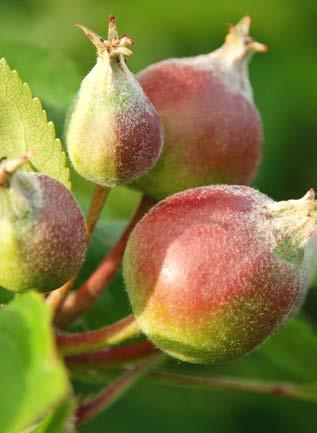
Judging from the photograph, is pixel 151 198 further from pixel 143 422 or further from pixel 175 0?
pixel 175 0

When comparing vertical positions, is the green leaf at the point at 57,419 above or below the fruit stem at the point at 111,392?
above

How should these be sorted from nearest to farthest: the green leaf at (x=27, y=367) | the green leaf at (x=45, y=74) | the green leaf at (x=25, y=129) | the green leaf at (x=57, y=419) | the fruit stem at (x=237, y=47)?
the green leaf at (x=27, y=367), the green leaf at (x=57, y=419), the green leaf at (x=25, y=129), the fruit stem at (x=237, y=47), the green leaf at (x=45, y=74)

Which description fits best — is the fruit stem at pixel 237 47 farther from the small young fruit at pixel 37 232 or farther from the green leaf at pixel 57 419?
the green leaf at pixel 57 419

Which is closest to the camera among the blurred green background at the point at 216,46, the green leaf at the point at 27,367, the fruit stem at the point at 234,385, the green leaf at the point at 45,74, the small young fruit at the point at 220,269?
the green leaf at the point at 27,367

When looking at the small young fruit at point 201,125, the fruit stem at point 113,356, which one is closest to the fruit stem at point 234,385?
the fruit stem at point 113,356

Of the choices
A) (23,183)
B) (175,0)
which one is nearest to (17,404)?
(23,183)

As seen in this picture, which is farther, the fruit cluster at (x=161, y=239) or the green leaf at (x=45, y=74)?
the green leaf at (x=45, y=74)

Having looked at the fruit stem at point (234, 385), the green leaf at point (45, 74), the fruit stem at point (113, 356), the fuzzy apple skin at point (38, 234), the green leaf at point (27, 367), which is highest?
the green leaf at point (45, 74)

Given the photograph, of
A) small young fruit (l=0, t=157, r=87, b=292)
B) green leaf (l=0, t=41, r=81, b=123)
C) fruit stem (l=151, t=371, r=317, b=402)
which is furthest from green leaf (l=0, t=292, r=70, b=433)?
green leaf (l=0, t=41, r=81, b=123)

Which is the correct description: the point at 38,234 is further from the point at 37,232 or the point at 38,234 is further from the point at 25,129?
the point at 25,129
